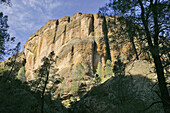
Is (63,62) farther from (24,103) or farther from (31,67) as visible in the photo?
(24,103)

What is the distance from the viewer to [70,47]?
185 ft

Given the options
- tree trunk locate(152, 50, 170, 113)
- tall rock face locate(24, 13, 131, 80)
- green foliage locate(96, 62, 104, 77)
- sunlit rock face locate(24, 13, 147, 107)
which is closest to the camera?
tree trunk locate(152, 50, 170, 113)

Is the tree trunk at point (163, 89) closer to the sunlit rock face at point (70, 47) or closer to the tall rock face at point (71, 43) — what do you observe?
the sunlit rock face at point (70, 47)

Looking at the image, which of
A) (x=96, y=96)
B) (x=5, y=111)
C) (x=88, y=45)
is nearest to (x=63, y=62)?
(x=88, y=45)

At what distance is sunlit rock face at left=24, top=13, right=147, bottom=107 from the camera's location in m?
41.1

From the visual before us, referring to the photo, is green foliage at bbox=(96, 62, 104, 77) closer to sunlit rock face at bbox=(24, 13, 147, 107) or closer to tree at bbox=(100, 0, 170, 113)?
sunlit rock face at bbox=(24, 13, 147, 107)

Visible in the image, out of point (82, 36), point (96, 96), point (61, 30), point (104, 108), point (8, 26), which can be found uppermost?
point (61, 30)

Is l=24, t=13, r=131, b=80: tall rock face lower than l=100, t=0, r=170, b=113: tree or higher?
higher

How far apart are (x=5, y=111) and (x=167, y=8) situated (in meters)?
14.8

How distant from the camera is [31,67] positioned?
7394 cm

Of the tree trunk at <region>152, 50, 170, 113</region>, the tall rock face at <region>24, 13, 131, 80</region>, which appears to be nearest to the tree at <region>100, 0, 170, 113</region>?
the tree trunk at <region>152, 50, 170, 113</region>

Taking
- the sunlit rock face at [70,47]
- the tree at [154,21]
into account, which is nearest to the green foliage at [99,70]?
the sunlit rock face at [70,47]

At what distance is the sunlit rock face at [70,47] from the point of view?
4106cm

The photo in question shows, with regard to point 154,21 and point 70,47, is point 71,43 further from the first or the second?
point 154,21
